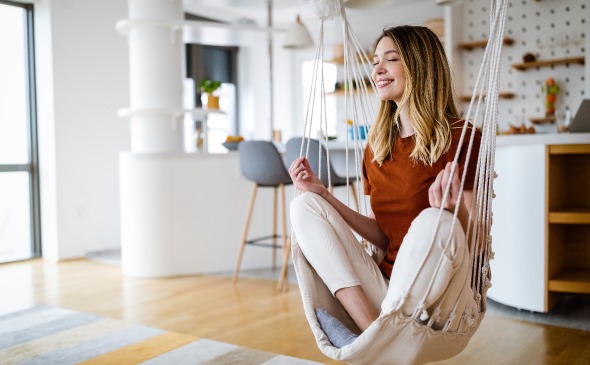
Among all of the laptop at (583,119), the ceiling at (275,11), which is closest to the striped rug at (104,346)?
the laptop at (583,119)

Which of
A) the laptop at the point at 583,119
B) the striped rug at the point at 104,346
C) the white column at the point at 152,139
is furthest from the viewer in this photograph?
the white column at the point at 152,139

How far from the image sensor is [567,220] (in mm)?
2645

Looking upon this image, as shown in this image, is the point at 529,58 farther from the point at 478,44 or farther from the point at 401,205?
the point at 401,205

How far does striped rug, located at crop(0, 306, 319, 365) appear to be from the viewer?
7.37ft

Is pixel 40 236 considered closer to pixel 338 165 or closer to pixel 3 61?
pixel 3 61

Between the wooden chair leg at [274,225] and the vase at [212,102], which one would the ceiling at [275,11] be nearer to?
the vase at [212,102]

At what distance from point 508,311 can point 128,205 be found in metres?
2.35

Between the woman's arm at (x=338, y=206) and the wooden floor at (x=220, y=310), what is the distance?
675 mm

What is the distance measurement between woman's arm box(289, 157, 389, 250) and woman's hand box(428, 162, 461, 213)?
37 cm

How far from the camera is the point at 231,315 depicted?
2.89m

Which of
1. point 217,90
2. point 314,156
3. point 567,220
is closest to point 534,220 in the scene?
point 567,220

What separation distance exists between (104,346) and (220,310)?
68 cm

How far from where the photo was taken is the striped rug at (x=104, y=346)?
7.37 feet

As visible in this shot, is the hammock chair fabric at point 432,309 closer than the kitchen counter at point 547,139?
Yes
